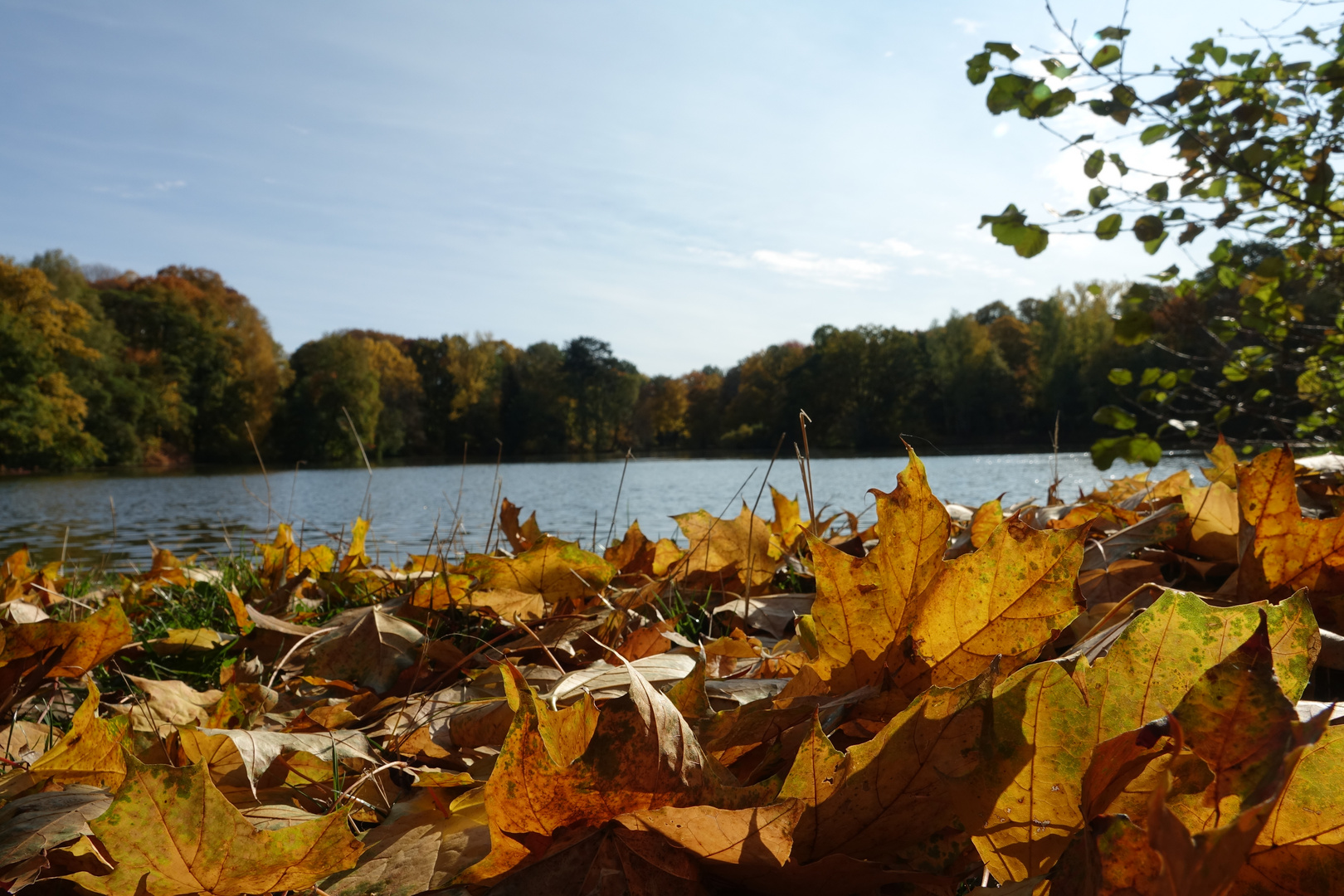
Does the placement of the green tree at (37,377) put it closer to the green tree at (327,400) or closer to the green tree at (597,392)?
the green tree at (327,400)

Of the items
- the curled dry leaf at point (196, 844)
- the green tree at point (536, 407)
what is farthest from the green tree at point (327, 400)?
the curled dry leaf at point (196, 844)

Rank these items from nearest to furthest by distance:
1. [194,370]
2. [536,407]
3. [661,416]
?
[194,370] → [536,407] → [661,416]

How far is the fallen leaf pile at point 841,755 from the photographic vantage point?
40 cm

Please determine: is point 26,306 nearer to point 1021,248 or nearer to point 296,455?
point 296,455

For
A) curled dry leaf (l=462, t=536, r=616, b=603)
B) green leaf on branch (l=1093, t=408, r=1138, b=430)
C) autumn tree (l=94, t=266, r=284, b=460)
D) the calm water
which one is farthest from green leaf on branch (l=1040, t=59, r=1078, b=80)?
autumn tree (l=94, t=266, r=284, b=460)

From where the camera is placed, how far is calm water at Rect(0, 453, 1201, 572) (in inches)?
325

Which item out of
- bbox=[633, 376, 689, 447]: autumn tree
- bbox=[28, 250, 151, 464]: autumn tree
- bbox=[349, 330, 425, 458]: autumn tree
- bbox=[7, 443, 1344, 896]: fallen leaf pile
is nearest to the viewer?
bbox=[7, 443, 1344, 896]: fallen leaf pile

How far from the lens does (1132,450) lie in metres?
1.85

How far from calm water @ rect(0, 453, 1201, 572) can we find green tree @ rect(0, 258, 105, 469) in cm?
268

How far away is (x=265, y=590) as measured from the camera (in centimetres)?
200

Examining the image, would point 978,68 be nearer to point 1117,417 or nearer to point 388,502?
point 1117,417

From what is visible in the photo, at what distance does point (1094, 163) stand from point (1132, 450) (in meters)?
0.69

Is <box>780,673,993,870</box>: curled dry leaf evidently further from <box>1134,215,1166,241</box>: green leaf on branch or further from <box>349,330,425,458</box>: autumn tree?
<box>349,330,425,458</box>: autumn tree

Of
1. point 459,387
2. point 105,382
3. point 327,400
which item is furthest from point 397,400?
point 105,382
